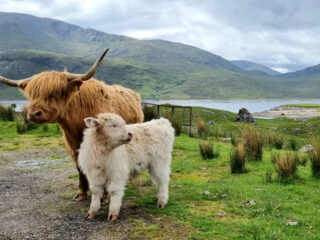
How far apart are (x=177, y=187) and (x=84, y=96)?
102 inches

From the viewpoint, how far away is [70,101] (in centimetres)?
527

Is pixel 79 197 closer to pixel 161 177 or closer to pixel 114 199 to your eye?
pixel 114 199

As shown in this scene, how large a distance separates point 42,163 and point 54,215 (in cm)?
461

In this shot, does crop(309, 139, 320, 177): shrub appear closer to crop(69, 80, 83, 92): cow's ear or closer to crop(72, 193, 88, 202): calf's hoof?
crop(72, 193, 88, 202): calf's hoof

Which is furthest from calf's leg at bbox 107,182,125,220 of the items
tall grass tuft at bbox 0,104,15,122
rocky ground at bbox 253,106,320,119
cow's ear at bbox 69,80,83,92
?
rocky ground at bbox 253,106,320,119

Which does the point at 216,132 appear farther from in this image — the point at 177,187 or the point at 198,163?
the point at 177,187

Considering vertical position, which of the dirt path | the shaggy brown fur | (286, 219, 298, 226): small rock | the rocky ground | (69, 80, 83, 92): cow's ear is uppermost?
(69, 80, 83, 92): cow's ear

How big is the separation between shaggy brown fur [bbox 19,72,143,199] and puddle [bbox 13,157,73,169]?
344 cm

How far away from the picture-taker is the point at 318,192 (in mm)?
5996

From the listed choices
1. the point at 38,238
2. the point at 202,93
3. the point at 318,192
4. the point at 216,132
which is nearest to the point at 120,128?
the point at 38,238

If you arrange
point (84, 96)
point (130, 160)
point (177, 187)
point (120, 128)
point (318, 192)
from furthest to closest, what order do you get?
point (177, 187), point (318, 192), point (84, 96), point (130, 160), point (120, 128)

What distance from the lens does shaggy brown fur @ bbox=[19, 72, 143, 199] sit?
4.80 m

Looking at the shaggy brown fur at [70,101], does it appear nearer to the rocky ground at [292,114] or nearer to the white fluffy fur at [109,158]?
the white fluffy fur at [109,158]

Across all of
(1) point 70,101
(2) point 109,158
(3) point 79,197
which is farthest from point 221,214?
(1) point 70,101
